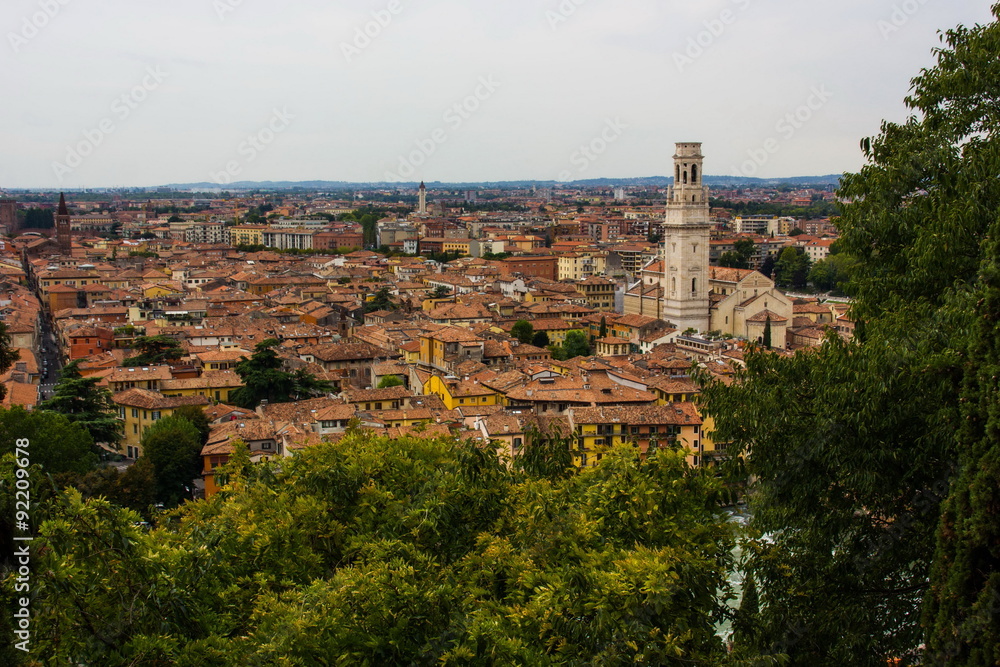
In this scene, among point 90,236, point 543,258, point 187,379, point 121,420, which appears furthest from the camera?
point 90,236

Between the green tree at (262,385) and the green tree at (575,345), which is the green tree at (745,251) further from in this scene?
the green tree at (262,385)

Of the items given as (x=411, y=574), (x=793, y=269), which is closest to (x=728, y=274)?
(x=793, y=269)

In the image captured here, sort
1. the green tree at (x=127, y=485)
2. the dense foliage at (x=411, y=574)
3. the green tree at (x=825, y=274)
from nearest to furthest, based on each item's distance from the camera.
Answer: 1. the dense foliage at (x=411, y=574)
2. the green tree at (x=127, y=485)
3. the green tree at (x=825, y=274)

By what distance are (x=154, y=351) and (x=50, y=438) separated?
9895 mm

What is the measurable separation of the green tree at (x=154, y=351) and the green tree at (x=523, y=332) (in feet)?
32.0

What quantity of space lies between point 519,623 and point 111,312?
29675mm

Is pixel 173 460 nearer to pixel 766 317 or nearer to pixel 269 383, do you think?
pixel 269 383

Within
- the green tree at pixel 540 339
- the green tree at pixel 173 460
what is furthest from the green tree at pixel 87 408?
the green tree at pixel 540 339

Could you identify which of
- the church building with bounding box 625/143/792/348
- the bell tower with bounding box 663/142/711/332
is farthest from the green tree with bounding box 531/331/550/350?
the bell tower with bounding box 663/142/711/332

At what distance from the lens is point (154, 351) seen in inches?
924

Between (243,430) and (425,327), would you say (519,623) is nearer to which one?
(243,430)

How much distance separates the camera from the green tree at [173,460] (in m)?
15.2

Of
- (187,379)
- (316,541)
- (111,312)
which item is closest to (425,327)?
(187,379)

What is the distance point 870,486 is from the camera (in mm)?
4609
